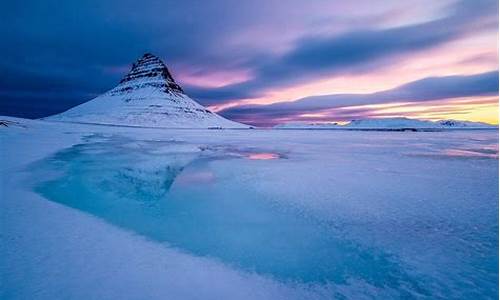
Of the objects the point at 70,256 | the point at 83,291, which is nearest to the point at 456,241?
the point at 83,291

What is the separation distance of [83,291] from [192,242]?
126cm

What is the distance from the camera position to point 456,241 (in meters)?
3.33

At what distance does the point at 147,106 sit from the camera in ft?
445

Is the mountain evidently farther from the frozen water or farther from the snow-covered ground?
the snow-covered ground

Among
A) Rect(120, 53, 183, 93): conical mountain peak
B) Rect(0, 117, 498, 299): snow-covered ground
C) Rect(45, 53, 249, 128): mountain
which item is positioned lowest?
Rect(0, 117, 498, 299): snow-covered ground

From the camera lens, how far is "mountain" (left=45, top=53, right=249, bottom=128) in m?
119

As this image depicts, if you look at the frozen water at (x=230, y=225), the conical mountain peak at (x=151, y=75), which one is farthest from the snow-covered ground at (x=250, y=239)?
the conical mountain peak at (x=151, y=75)

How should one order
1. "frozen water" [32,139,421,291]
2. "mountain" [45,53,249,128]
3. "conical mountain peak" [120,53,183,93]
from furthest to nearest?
"conical mountain peak" [120,53,183,93] < "mountain" [45,53,249,128] < "frozen water" [32,139,421,291]

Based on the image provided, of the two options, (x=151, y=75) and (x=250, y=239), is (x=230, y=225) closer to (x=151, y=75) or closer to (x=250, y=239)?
(x=250, y=239)

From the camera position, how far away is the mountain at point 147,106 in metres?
119

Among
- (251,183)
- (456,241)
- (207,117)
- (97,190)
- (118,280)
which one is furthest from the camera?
(207,117)

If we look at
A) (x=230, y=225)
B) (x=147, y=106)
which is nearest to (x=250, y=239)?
(x=230, y=225)

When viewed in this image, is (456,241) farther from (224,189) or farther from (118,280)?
(224,189)

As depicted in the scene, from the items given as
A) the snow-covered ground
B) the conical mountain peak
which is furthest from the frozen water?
the conical mountain peak
